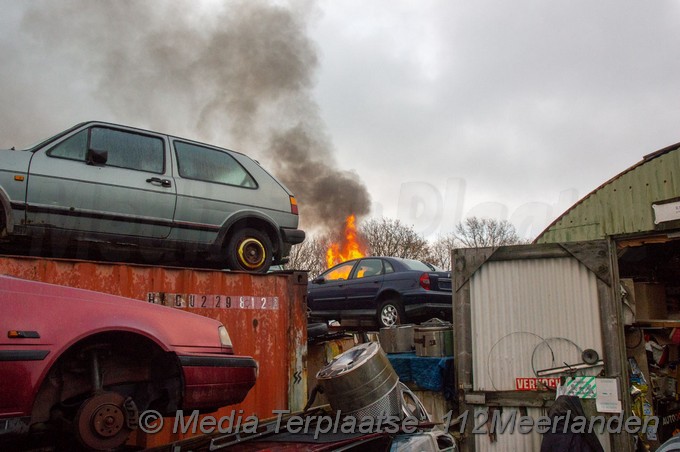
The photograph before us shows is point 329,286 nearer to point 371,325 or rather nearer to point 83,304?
point 371,325

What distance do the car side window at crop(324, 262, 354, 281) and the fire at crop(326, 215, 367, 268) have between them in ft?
14.2

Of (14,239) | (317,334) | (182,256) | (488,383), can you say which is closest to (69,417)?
(14,239)

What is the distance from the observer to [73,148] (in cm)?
504

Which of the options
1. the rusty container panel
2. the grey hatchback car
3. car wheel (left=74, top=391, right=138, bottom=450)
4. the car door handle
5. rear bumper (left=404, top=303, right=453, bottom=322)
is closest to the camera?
car wheel (left=74, top=391, right=138, bottom=450)

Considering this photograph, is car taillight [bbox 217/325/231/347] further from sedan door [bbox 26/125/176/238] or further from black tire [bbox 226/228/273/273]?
black tire [bbox 226/228/273/273]

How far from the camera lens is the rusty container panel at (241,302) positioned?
14.0 feet

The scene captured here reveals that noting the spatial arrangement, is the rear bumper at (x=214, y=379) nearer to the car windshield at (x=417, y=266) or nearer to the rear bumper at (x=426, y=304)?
the rear bumper at (x=426, y=304)

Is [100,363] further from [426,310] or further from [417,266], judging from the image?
[417,266]

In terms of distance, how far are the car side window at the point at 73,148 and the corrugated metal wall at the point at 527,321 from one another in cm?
449

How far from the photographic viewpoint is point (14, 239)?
4648 millimetres

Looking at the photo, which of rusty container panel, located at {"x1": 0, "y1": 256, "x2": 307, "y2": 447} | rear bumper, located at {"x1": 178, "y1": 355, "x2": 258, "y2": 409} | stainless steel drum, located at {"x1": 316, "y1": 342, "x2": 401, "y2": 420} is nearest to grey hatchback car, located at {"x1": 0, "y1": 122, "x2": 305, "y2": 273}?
rusty container panel, located at {"x1": 0, "y1": 256, "x2": 307, "y2": 447}

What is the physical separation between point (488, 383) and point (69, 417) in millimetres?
4581

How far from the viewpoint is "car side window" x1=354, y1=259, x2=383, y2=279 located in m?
9.58

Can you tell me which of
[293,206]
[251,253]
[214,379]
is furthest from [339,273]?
[214,379]
